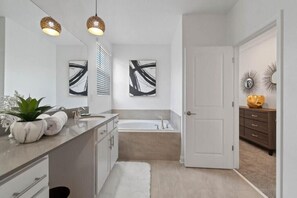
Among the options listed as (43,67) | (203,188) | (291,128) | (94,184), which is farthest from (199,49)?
(94,184)

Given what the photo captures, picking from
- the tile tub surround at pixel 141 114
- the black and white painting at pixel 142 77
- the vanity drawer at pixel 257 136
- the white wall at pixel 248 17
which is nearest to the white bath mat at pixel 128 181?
the tile tub surround at pixel 141 114

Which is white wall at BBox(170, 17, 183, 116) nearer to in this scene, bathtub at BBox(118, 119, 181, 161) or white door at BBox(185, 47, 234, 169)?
white door at BBox(185, 47, 234, 169)

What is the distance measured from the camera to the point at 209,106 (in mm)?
2729

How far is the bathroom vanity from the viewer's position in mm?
818

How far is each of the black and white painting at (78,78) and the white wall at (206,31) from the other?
1.71 metres

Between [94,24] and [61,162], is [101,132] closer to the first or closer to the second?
[61,162]

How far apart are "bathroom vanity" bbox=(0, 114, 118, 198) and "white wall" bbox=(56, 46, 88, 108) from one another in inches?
19.5

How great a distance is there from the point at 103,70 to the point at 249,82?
12.9 feet

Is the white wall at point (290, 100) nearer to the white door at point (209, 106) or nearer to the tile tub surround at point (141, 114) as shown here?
the white door at point (209, 106)

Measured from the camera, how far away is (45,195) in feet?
3.34

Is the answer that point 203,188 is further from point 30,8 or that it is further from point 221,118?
point 30,8

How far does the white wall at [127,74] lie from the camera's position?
445cm

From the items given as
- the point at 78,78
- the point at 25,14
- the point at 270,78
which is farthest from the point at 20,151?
the point at 270,78

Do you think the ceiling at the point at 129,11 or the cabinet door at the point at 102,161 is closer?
the cabinet door at the point at 102,161
